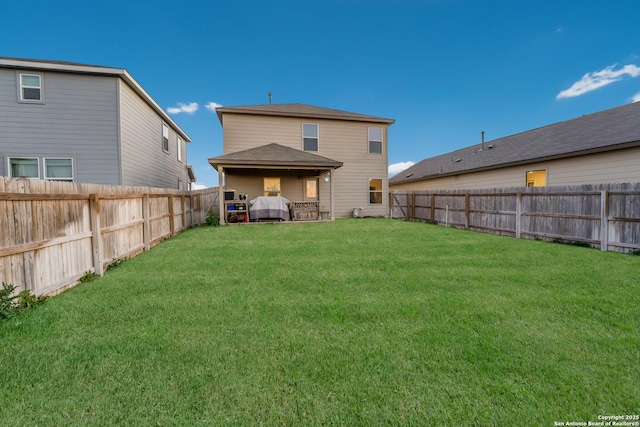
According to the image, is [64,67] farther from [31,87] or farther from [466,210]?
[466,210]

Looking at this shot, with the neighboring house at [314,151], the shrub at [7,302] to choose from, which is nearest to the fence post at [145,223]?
the shrub at [7,302]

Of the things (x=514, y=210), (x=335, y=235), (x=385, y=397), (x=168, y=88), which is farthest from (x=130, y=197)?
(x=168, y=88)

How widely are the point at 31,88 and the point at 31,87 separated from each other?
0.03 metres

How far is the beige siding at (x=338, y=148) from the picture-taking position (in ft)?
46.9

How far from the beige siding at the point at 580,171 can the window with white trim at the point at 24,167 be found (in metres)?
19.8

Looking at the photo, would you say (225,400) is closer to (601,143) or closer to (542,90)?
(601,143)

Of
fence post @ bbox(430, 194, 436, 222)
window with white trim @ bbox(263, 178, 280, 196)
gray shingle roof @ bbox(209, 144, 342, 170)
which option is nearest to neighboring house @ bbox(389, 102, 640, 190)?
fence post @ bbox(430, 194, 436, 222)

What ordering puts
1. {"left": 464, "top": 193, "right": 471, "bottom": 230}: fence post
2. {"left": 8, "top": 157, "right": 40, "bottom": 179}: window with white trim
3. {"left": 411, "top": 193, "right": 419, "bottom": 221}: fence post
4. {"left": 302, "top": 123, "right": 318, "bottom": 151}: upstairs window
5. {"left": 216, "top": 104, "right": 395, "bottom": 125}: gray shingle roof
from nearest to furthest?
{"left": 8, "top": 157, "right": 40, "bottom": 179}: window with white trim → {"left": 464, "top": 193, "right": 471, "bottom": 230}: fence post → {"left": 216, "top": 104, "right": 395, "bottom": 125}: gray shingle roof → {"left": 411, "top": 193, "right": 419, "bottom": 221}: fence post → {"left": 302, "top": 123, "right": 318, "bottom": 151}: upstairs window

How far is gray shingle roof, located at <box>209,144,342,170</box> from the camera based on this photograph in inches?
454

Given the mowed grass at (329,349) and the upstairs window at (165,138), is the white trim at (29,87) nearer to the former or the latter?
the upstairs window at (165,138)

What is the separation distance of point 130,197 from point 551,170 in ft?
50.3

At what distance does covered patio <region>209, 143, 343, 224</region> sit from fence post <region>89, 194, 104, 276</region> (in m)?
6.88

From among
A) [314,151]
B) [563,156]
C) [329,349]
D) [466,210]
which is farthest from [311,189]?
[329,349]

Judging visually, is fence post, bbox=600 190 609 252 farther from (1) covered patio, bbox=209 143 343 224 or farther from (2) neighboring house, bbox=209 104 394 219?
(2) neighboring house, bbox=209 104 394 219
